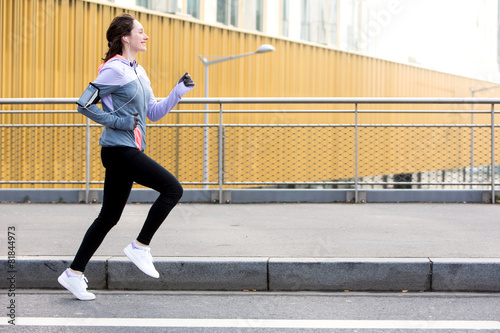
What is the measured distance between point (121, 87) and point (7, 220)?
3.57 meters

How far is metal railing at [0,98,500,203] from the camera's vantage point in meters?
8.23

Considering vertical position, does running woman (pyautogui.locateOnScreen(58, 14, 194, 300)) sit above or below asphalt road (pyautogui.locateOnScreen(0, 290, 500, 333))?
above

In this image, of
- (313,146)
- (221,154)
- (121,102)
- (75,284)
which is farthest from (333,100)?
(75,284)

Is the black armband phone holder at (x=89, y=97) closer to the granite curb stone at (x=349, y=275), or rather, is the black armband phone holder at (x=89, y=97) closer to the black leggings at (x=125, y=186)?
the black leggings at (x=125, y=186)

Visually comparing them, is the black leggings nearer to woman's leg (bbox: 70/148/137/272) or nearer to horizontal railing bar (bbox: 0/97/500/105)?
woman's leg (bbox: 70/148/137/272)

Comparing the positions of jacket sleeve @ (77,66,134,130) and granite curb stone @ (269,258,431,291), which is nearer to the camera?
jacket sleeve @ (77,66,134,130)

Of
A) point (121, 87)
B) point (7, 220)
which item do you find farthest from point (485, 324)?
point (7, 220)

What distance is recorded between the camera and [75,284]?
152 inches

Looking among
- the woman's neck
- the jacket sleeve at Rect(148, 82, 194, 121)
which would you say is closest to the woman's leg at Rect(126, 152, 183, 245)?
the jacket sleeve at Rect(148, 82, 194, 121)

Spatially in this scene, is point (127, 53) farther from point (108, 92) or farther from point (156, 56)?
point (156, 56)

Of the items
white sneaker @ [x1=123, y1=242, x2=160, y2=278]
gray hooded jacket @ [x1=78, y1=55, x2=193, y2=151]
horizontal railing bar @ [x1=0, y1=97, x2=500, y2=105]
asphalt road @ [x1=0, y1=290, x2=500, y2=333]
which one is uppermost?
horizontal railing bar @ [x1=0, y1=97, x2=500, y2=105]

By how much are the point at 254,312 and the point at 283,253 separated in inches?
38.5

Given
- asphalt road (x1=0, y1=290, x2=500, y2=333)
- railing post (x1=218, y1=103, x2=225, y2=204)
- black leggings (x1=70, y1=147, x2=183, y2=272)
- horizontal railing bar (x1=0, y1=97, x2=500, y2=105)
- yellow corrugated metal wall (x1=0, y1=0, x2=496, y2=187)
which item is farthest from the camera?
yellow corrugated metal wall (x1=0, y1=0, x2=496, y2=187)

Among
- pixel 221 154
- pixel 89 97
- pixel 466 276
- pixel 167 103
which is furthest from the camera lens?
pixel 221 154
